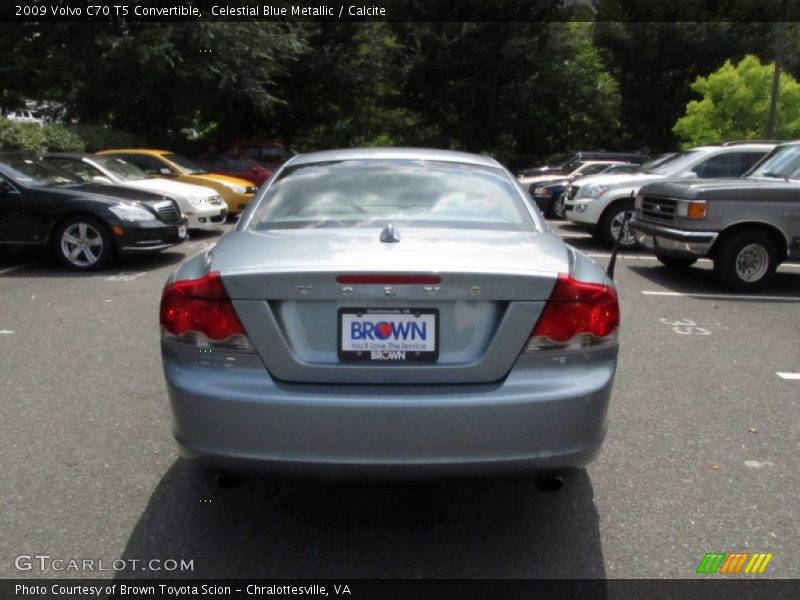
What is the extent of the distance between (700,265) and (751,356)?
17.5 ft

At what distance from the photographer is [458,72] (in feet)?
113

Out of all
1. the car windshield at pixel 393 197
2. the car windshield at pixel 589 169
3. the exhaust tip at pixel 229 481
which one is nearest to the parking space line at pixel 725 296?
the car windshield at pixel 393 197

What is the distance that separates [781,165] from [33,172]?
9410mm

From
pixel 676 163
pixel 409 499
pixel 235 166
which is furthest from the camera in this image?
pixel 235 166

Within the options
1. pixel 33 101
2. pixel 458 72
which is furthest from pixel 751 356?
pixel 458 72

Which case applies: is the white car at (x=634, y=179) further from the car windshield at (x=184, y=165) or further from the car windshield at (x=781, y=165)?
the car windshield at (x=184, y=165)

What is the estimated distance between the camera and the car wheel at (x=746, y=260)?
923cm

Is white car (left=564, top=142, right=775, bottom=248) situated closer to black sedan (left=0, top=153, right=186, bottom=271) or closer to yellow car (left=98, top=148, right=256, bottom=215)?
yellow car (left=98, top=148, right=256, bottom=215)

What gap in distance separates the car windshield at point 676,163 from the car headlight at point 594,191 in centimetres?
92

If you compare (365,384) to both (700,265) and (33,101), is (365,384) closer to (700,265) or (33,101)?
(700,265)

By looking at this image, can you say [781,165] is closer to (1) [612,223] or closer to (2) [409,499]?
(1) [612,223]

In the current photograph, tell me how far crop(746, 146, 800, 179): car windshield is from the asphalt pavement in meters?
4.57

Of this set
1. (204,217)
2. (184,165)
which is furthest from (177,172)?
(204,217)

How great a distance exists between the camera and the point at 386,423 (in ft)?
9.52
